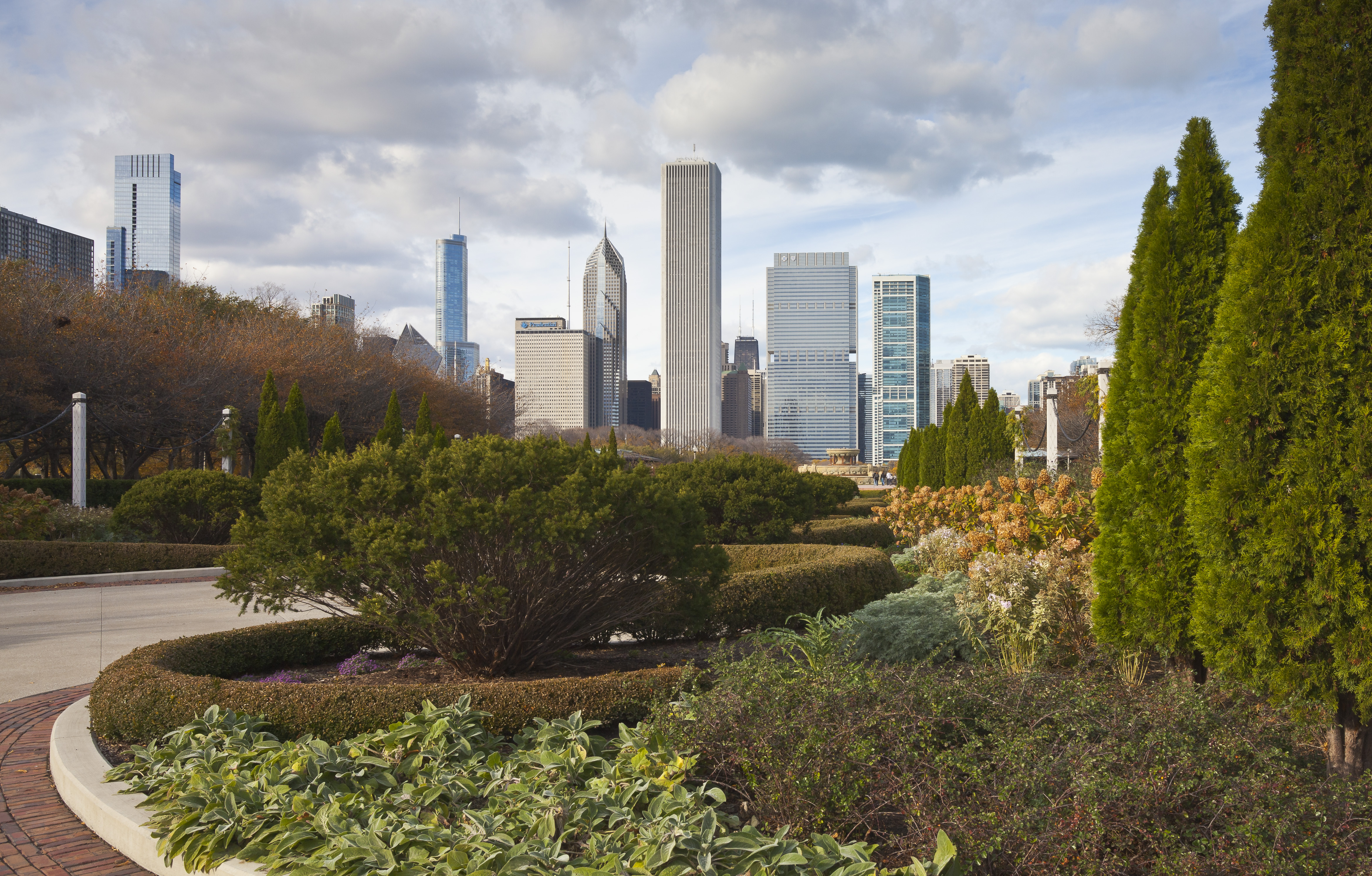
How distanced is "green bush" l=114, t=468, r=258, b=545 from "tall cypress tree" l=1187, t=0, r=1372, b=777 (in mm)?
14118

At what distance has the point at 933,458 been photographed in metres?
22.4

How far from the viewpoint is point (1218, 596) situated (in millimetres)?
3746

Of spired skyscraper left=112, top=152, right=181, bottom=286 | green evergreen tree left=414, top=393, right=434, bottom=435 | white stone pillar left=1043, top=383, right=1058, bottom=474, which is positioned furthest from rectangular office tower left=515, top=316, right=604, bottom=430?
white stone pillar left=1043, top=383, right=1058, bottom=474

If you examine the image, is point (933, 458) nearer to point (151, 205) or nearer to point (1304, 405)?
point (1304, 405)

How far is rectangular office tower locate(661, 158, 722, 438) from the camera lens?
162625 millimetres

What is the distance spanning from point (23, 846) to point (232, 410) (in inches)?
776

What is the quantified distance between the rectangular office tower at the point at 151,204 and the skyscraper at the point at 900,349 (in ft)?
490

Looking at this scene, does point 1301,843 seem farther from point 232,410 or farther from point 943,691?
point 232,410

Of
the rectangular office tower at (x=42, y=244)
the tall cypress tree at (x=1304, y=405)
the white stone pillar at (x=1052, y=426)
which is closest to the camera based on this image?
the tall cypress tree at (x=1304, y=405)

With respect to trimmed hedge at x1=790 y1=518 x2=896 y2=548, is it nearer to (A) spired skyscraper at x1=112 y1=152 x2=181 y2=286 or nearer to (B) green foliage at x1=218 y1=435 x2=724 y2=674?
(B) green foliage at x1=218 y1=435 x2=724 y2=674

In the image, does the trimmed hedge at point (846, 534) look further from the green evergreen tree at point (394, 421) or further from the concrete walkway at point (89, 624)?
the green evergreen tree at point (394, 421)

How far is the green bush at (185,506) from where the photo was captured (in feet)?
45.1

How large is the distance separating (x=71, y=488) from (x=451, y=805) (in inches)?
799

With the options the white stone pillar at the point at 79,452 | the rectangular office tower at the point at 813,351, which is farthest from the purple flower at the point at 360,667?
the rectangular office tower at the point at 813,351
